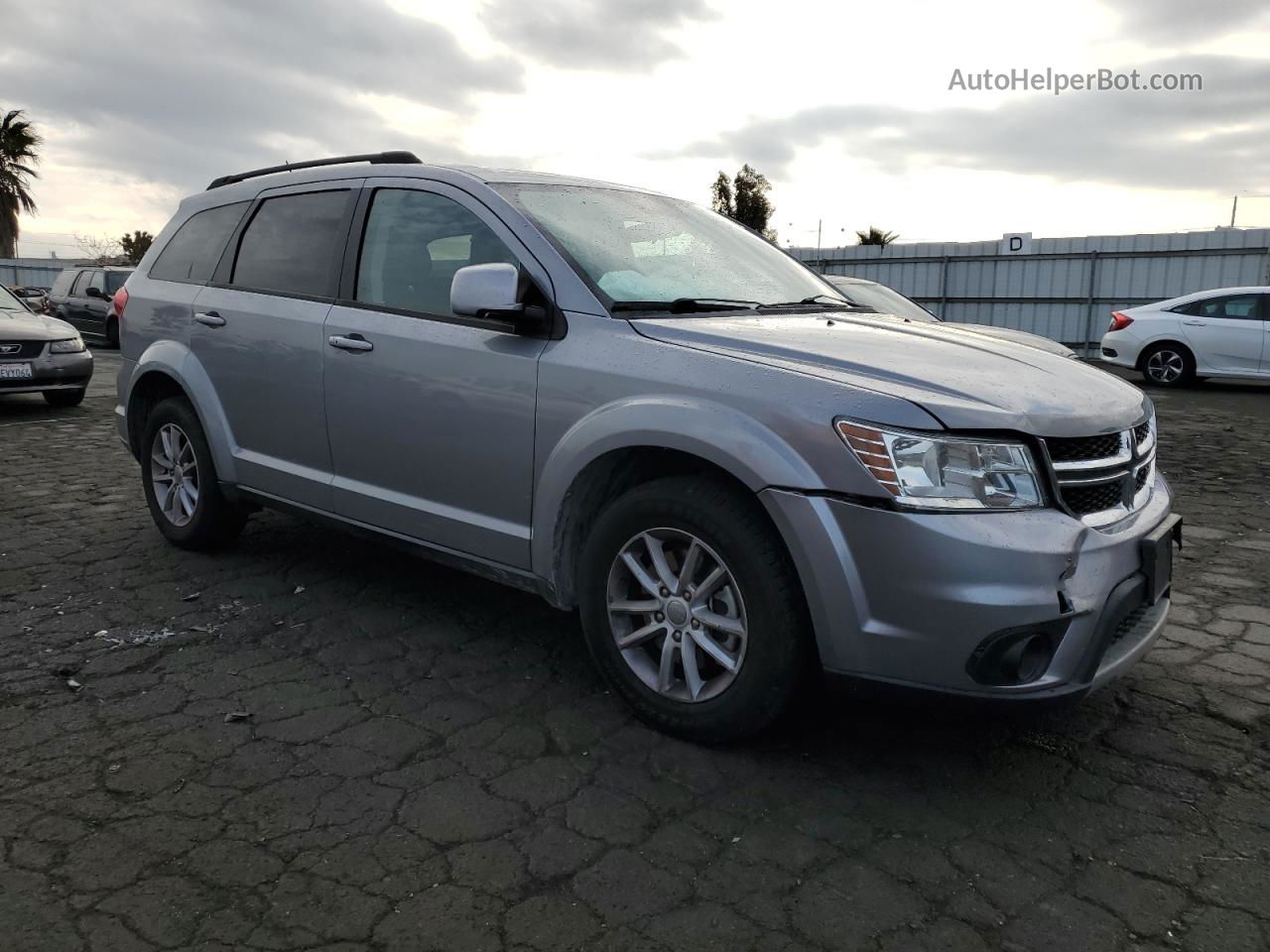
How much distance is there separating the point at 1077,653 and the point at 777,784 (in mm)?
861

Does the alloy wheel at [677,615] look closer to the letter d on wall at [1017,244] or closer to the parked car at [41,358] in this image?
the parked car at [41,358]

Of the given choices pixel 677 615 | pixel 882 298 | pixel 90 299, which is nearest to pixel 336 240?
pixel 677 615

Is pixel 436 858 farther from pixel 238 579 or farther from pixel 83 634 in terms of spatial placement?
pixel 238 579

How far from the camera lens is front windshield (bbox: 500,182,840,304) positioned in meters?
3.47

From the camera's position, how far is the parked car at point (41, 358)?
1008 centimetres

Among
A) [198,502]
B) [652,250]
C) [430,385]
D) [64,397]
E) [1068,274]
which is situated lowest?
[64,397]

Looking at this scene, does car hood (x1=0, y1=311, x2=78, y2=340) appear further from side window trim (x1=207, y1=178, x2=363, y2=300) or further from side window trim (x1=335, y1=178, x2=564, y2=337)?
side window trim (x1=335, y1=178, x2=564, y2=337)

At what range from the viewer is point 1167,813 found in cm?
273

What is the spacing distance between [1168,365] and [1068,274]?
6.63m

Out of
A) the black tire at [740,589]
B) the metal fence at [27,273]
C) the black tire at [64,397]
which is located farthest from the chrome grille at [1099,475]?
the metal fence at [27,273]

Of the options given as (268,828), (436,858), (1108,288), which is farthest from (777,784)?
(1108,288)

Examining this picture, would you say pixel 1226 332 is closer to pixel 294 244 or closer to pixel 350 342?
pixel 294 244

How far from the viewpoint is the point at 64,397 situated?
10945 millimetres

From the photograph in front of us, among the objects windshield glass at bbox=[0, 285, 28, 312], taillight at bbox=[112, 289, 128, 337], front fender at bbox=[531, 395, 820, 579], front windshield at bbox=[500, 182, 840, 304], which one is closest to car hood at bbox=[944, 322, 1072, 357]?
front windshield at bbox=[500, 182, 840, 304]
